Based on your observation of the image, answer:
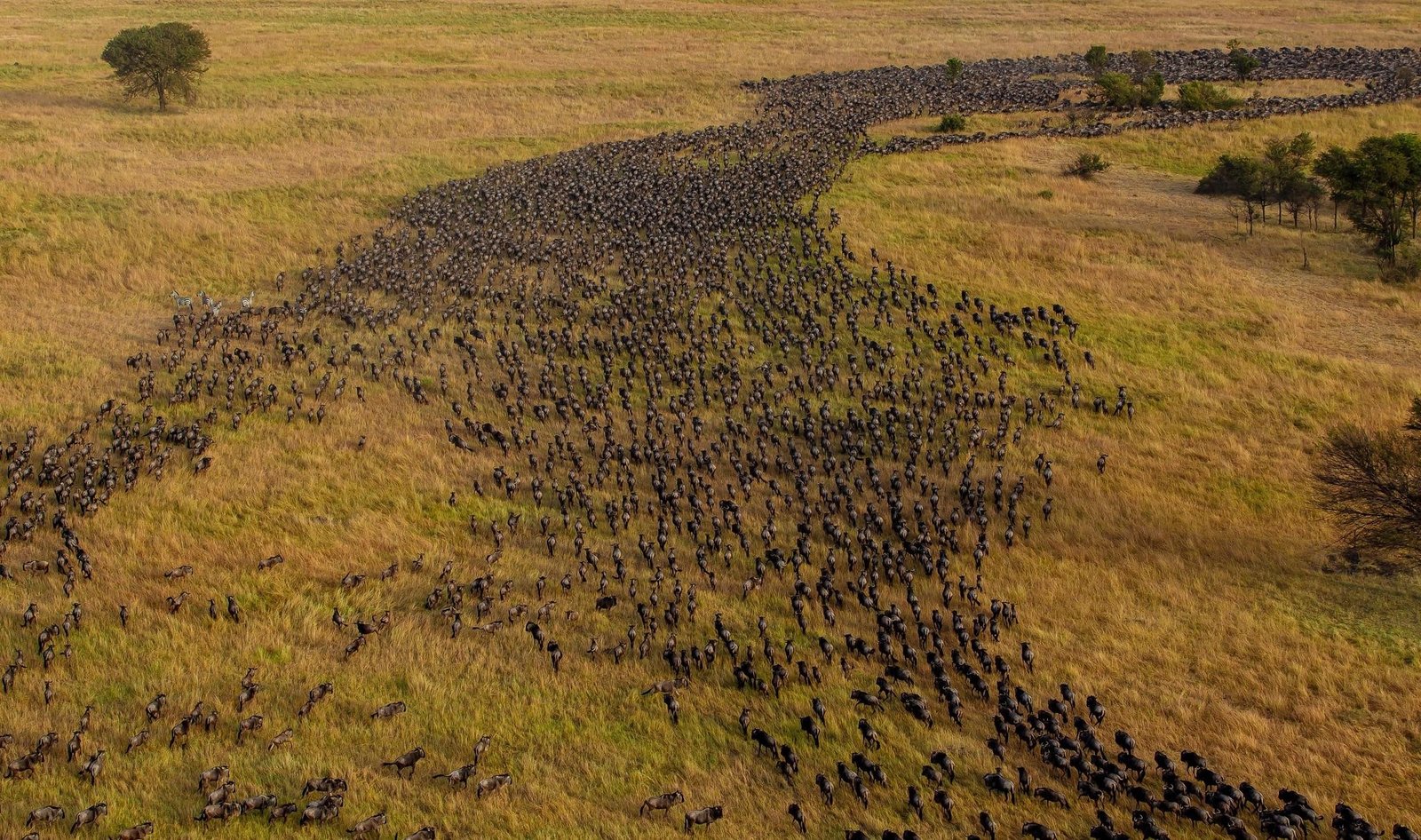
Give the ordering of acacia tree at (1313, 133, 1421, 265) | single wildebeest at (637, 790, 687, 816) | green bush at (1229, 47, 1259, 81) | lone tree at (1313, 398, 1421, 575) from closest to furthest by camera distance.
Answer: single wildebeest at (637, 790, 687, 816), lone tree at (1313, 398, 1421, 575), acacia tree at (1313, 133, 1421, 265), green bush at (1229, 47, 1259, 81)

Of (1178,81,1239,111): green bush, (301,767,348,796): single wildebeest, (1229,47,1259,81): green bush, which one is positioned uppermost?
(1229,47,1259,81): green bush

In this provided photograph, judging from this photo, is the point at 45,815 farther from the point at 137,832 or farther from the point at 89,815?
the point at 137,832

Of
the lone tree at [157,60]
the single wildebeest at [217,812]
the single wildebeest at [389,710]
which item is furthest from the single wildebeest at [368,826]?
the lone tree at [157,60]

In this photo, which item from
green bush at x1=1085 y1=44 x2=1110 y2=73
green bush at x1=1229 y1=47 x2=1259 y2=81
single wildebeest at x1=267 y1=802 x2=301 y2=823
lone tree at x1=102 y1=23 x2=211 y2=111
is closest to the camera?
single wildebeest at x1=267 y1=802 x2=301 y2=823

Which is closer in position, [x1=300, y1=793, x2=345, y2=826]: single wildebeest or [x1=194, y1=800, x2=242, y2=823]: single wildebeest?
[x1=194, y1=800, x2=242, y2=823]: single wildebeest

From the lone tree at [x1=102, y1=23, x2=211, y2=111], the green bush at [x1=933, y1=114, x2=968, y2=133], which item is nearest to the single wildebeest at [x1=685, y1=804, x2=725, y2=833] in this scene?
the green bush at [x1=933, y1=114, x2=968, y2=133]

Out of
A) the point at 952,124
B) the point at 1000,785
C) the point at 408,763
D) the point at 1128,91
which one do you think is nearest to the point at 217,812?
the point at 408,763

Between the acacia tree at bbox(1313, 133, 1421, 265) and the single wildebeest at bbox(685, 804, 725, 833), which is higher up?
the acacia tree at bbox(1313, 133, 1421, 265)

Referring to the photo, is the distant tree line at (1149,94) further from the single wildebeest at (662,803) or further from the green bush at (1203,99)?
the single wildebeest at (662,803)

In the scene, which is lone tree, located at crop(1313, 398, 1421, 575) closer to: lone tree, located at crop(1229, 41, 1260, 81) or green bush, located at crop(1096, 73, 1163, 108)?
green bush, located at crop(1096, 73, 1163, 108)
